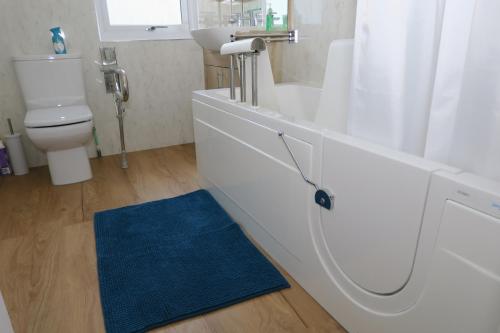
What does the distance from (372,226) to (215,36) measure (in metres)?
1.66

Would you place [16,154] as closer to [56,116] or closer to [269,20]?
[56,116]

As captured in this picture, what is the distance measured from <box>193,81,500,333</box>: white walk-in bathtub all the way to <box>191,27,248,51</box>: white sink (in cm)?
68

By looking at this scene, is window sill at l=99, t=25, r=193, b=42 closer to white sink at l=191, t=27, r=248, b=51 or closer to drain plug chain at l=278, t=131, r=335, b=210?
white sink at l=191, t=27, r=248, b=51

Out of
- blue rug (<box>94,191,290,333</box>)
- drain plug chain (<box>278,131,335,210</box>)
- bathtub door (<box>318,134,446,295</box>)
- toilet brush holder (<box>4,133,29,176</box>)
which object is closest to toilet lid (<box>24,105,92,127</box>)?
toilet brush holder (<box>4,133,29,176</box>)

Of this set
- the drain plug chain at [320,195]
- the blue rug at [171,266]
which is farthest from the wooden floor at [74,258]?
the drain plug chain at [320,195]

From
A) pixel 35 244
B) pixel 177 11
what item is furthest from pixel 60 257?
pixel 177 11

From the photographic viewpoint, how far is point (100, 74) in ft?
9.02

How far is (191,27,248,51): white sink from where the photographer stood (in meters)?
2.11

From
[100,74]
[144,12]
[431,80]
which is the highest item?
[144,12]

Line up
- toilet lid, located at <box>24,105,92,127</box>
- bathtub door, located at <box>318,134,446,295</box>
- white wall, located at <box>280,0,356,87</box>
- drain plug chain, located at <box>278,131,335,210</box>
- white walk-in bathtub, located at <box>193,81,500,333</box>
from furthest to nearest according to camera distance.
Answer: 1. toilet lid, located at <box>24,105,92,127</box>
2. white wall, located at <box>280,0,356,87</box>
3. drain plug chain, located at <box>278,131,335,210</box>
4. bathtub door, located at <box>318,134,446,295</box>
5. white walk-in bathtub, located at <box>193,81,500,333</box>

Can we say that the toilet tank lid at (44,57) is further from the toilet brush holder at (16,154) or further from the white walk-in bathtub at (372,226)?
the white walk-in bathtub at (372,226)

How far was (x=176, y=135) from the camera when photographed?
318cm

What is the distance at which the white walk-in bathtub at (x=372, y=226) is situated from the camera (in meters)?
0.72

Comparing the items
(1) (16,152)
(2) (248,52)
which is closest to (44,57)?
(1) (16,152)
